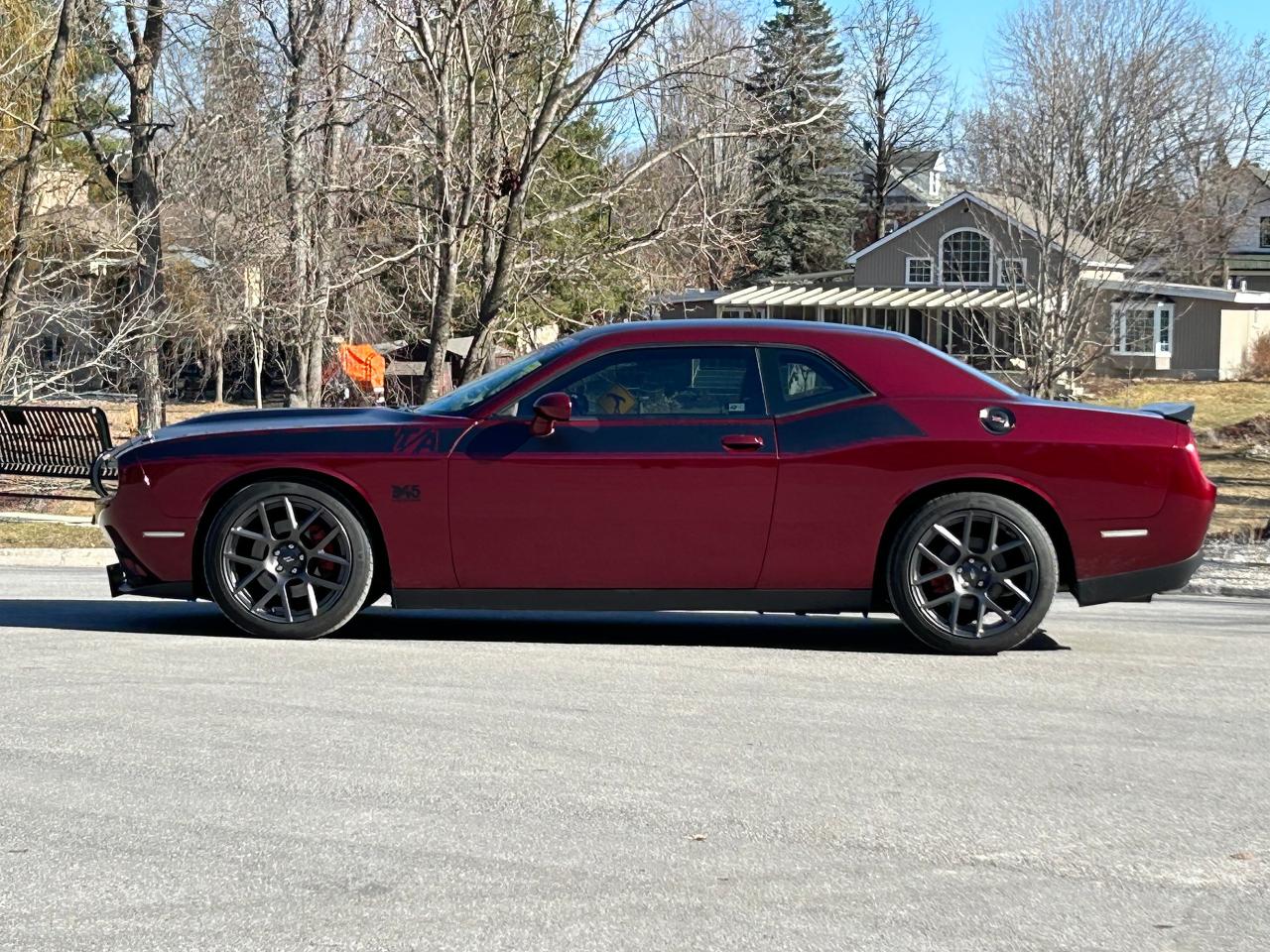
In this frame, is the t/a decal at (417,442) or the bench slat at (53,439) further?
the bench slat at (53,439)

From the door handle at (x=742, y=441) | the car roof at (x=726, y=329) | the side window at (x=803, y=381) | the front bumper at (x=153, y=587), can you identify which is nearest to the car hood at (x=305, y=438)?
the front bumper at (x=153, y=587)

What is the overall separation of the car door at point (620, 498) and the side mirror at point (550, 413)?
6 centimetres

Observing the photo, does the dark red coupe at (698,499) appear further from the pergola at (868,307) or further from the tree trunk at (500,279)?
the pergola at (868,307)

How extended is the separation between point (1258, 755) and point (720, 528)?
2684 mm

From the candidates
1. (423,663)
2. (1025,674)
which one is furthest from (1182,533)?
(423,663)

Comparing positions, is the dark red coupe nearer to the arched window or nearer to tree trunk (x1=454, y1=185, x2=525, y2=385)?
tree trunk (x1=454, y1=185, x2=525, y2=385)

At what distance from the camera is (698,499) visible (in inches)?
296

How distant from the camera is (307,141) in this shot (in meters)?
22.4

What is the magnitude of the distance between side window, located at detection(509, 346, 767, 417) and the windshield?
167mm

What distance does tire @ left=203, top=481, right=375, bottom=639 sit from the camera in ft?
25.0

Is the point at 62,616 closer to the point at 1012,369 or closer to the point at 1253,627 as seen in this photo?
the point at 1253,627

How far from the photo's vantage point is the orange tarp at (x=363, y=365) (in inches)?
1111

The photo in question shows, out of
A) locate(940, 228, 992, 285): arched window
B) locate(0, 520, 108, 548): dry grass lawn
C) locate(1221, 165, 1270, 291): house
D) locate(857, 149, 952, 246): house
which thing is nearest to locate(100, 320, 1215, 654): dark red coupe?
locate(0, 520, 108, 548): dry grass lawn

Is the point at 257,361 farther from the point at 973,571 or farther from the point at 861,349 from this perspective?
the point at 973,571
